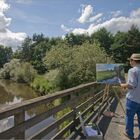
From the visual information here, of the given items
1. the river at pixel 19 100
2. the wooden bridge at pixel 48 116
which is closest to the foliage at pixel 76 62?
the river at pixel 19 100

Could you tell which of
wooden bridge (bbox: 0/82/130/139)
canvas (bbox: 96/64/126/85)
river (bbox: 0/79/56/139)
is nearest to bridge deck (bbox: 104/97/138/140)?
wooden bridge (bbox: 0/82/130/139)

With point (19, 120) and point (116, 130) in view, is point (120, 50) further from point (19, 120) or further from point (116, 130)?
point (19, 120)

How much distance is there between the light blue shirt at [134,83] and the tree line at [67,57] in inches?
863

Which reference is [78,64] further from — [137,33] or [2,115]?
[137,33]

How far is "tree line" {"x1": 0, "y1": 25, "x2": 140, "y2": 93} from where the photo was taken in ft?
105

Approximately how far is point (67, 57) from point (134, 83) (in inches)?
1173

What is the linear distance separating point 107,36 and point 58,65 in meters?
48.2

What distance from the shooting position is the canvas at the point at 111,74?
10.0 meters

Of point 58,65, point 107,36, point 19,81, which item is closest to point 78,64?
point 58,65

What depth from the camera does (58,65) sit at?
1465 inches

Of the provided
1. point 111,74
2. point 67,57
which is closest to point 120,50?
point 67,57

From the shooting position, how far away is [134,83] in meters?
6.73

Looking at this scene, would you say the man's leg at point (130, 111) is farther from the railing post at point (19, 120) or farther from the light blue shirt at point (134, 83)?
the railing post at point (19, 120)

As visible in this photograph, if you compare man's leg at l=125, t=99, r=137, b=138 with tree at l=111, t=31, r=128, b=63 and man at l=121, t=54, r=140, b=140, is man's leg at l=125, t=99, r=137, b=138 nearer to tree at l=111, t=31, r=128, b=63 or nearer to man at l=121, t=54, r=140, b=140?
man at l=121, t=54, r=140, b=140
